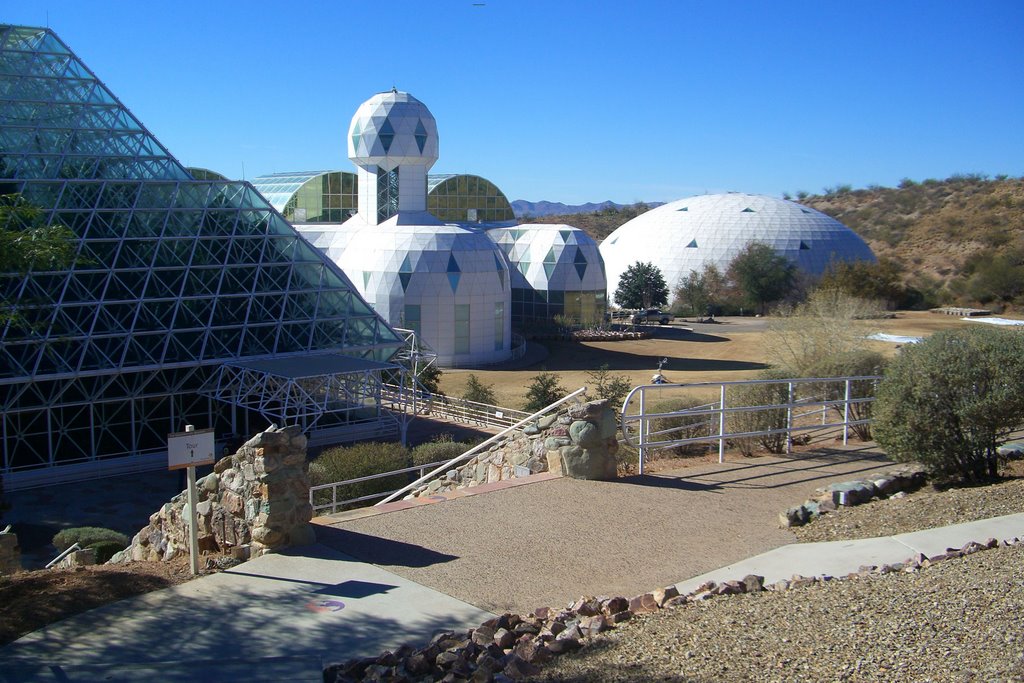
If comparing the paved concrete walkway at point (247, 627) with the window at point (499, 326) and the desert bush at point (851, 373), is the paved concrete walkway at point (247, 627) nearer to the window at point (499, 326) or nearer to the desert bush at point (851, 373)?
the desert bush at point (851, 373)

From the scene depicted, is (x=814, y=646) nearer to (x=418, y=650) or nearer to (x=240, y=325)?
(x=418, y=650)

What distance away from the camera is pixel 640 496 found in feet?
33.2

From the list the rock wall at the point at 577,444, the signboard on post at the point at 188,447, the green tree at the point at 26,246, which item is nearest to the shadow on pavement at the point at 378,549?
the signboard on post at the point at 188,447

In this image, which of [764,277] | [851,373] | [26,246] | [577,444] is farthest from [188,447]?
[764,277]

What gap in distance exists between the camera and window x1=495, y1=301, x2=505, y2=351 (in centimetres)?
4159

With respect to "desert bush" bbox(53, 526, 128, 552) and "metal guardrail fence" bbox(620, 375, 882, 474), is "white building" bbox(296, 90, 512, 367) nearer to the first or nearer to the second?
"metal guardrail fence" bbox(620, 375, 882, 474)

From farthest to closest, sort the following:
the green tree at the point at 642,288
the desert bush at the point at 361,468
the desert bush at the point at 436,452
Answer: the green tree at the point at 642,288
the desert bush at the point at 436,452
the desert bush at the point at 361,468

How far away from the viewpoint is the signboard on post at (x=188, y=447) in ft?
25.5

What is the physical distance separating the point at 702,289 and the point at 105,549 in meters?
49.7

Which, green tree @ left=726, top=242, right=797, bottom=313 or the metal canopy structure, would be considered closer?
the metal canopy structure

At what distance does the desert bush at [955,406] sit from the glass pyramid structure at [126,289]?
55.2ft

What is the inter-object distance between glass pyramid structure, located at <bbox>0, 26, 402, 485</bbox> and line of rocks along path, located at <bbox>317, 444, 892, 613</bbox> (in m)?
14.1

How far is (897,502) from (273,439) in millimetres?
5980

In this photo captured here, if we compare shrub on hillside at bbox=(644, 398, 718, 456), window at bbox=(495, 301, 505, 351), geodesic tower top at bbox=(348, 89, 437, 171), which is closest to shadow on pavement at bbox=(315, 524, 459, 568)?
shrub on hillside at bbox=(644, 398, 718, 456)
